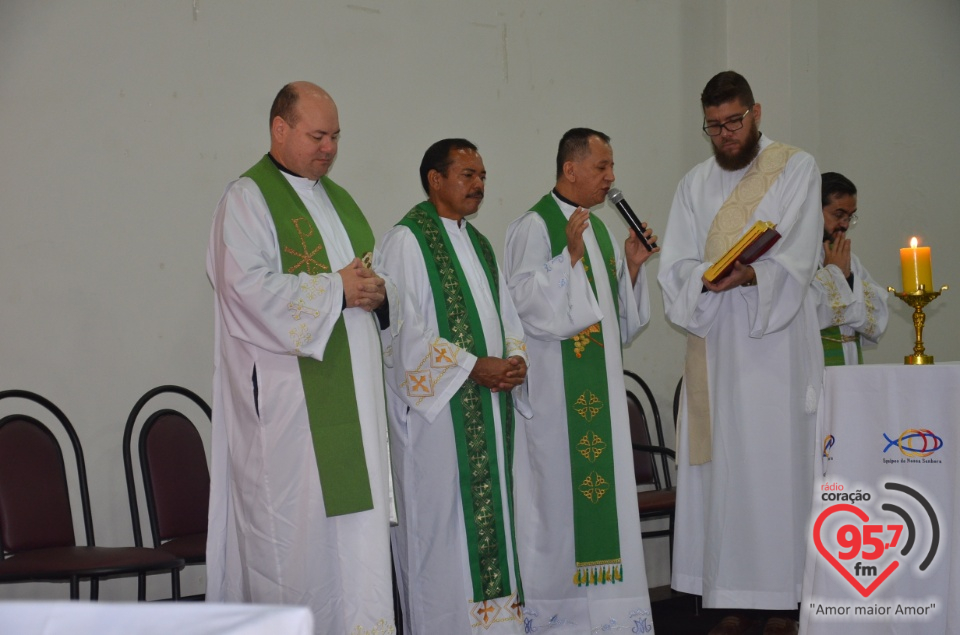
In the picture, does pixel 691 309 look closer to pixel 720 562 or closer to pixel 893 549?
pixel 720 562

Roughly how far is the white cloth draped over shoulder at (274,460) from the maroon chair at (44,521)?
1.13 ft

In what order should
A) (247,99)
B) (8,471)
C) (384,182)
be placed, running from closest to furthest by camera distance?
(8,471), (247,99), (384,182)

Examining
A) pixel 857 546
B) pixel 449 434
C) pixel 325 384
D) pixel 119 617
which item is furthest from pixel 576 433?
pixel 119 617

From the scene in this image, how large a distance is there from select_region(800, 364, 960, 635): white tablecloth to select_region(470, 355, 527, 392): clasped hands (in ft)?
4.77

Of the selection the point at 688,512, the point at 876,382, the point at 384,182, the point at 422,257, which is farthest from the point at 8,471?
the point at 876,382

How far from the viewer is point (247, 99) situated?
5.08 metres

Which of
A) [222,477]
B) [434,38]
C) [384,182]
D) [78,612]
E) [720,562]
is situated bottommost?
[720,562]

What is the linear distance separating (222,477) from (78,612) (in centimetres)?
248

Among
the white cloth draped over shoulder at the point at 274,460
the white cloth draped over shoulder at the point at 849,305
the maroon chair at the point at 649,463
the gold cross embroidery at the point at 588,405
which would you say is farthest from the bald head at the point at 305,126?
the white cloth draped over shoulder at the point at 849,305

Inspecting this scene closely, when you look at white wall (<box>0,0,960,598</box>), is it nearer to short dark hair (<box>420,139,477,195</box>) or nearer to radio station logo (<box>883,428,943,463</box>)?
short dark hair (<box>420,139,477,195</box>)

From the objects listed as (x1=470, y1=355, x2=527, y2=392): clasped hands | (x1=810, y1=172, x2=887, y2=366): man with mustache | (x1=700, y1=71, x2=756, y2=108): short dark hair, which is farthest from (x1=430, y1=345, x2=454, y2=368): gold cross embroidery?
(x1=810, y1=172, x2=887, y2=366): man with mustache

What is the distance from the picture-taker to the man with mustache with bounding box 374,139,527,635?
4.18m

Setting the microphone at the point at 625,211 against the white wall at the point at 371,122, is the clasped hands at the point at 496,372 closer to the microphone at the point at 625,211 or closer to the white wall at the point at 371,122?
the microphone at the point at 625,211

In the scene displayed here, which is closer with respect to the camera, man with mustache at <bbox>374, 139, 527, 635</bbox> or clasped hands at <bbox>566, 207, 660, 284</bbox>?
man with mustache at <bbox>374, 139, 527, 635</bbox>
